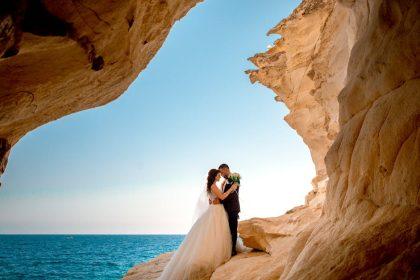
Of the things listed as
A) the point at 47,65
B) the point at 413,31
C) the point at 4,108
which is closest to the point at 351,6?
the point at 413,31

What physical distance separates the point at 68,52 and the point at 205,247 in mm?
5693

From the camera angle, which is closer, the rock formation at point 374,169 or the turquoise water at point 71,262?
the rock formation at point 374,169

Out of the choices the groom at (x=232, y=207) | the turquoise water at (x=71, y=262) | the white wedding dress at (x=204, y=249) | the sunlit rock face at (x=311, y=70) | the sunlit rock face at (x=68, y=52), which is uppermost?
the sunlit rock face at (x=311, y=70)

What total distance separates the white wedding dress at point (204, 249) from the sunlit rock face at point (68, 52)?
4357 mm

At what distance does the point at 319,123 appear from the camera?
1280 centimetres

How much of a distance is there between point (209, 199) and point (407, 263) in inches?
295

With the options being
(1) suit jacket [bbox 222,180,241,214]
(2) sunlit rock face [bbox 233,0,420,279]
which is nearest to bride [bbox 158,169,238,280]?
(1) suit jacket [bbox 222,180,241,214]

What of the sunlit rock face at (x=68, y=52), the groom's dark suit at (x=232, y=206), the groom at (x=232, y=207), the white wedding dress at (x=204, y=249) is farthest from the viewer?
the groom's dark suit at (x=232, y=206)

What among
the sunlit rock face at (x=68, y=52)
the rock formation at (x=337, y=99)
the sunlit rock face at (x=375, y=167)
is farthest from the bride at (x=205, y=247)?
the sunlit rock face at (x=68, y=52)

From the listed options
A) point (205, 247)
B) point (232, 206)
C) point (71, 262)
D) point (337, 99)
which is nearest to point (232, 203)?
point (232, 206)

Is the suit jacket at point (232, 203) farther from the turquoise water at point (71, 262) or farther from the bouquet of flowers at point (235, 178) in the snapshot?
the turquoise water at point (71, 262)

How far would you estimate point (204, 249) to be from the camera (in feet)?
26.0

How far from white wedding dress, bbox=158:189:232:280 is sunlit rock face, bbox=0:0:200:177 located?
14.3ft

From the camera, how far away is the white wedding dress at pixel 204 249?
7.38m
